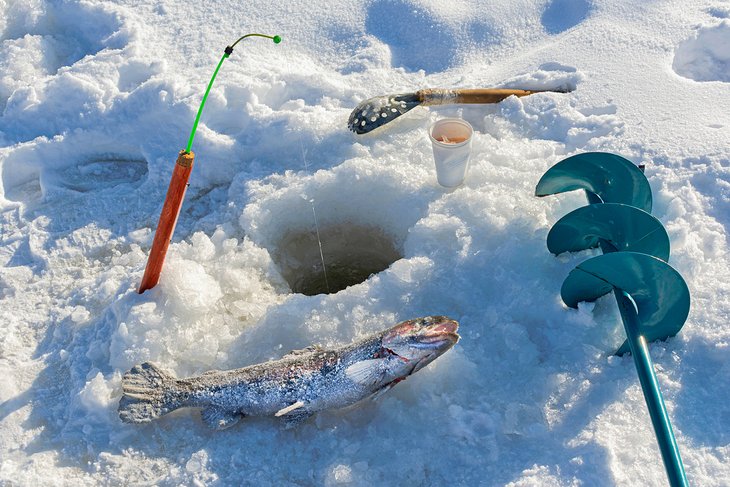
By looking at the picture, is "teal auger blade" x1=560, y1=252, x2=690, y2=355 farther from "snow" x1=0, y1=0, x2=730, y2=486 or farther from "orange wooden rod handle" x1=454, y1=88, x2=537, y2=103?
"orange wooden rod handle" x1=454, y1=88, x2=537, y2=103

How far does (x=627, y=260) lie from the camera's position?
2.70 meters

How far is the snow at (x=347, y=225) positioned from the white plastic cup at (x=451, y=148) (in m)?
0.11

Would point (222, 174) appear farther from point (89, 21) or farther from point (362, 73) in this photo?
point (89, 21)

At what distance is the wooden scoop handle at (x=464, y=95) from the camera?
4.06 meters

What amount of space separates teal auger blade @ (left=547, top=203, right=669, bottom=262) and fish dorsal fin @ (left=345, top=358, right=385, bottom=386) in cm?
118

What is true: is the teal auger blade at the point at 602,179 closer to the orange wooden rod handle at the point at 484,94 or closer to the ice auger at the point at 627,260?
the ice auger at the point at 627,260

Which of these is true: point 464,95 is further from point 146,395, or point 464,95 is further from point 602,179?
point 146,395

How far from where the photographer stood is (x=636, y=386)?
9.06 feet

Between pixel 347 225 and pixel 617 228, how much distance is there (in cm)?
167

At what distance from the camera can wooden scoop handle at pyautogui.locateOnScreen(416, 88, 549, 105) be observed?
406 cm

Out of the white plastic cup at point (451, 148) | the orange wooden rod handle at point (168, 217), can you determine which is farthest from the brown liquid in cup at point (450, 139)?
the orange wooden rod handle at point (168, 217)

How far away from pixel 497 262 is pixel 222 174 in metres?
1.99

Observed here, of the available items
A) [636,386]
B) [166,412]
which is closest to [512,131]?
[636,386]

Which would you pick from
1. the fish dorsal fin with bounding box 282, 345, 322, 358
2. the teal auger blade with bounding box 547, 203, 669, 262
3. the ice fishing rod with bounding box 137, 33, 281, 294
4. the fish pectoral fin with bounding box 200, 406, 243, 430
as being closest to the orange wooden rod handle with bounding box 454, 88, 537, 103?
the teal auger blade with bounding box 547, 203, 669, 262
